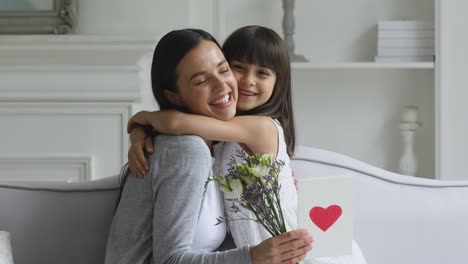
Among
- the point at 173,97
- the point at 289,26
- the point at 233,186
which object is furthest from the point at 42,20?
the point at 233,186

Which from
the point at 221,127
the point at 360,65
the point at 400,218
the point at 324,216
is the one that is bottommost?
the point at 400,218

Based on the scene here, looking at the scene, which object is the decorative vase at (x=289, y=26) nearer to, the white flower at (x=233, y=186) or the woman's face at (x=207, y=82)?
the woman's face at (x=207, y=82)

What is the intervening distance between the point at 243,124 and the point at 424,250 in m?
0.57

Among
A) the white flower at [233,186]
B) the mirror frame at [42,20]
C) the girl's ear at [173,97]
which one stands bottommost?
the white flower at [233,186]

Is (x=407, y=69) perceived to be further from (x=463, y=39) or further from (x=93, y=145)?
(x=93, y=145)

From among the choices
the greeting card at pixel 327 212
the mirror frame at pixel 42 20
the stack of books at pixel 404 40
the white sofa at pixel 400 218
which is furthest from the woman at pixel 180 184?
the stack of books at pixel 404 40

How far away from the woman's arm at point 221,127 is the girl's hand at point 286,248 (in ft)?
0.99

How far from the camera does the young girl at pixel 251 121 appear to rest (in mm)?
1787

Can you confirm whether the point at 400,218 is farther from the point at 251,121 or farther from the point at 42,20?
the point at 42,20

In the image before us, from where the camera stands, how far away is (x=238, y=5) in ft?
12.0

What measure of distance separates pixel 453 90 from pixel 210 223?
187cm

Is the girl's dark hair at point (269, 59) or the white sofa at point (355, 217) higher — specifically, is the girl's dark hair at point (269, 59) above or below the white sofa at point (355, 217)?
above

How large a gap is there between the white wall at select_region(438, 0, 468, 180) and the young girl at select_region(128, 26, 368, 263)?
4.90 ft

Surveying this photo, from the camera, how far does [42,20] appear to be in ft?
11.0
